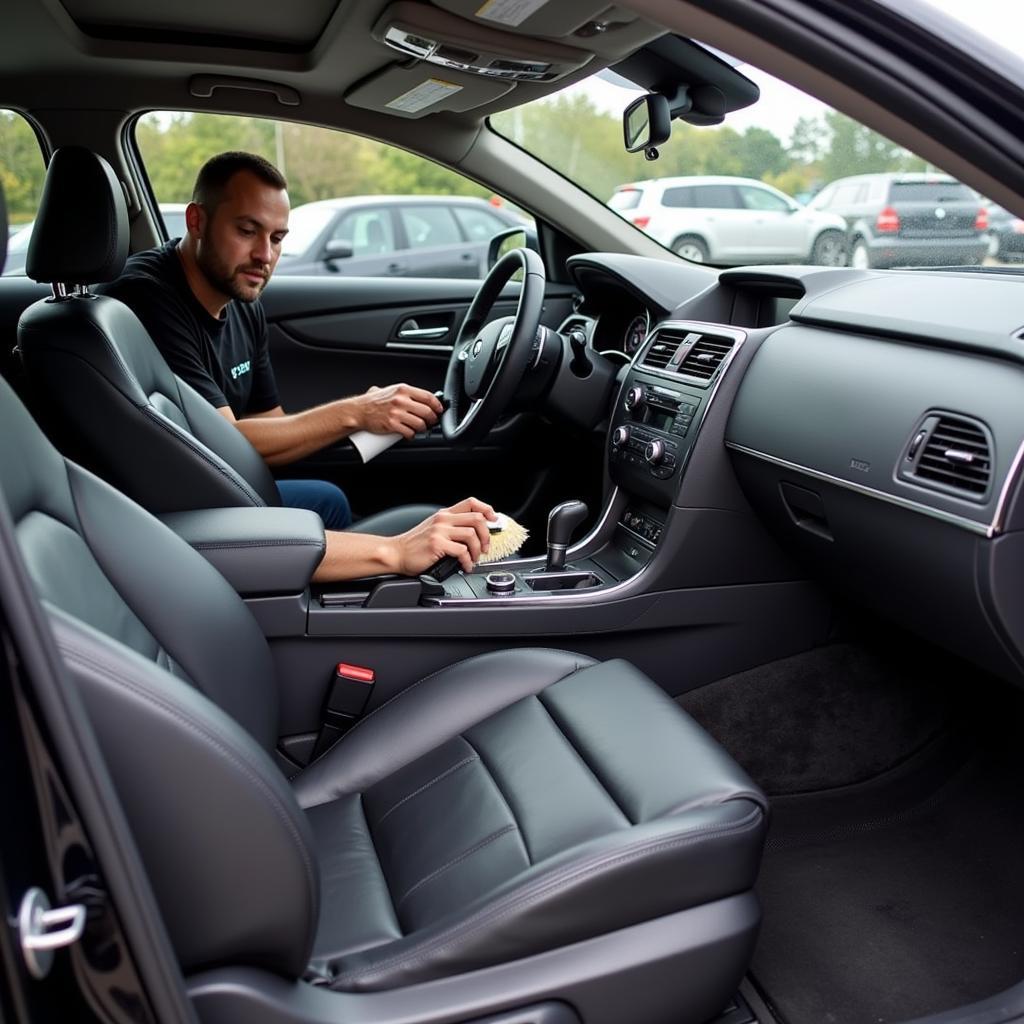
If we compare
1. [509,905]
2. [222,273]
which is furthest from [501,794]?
[222,273]

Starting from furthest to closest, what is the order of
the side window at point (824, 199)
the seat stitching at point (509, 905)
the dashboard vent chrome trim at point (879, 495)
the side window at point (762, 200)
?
the side window at point (762, 200), the side window at point (824, 199), the dashboard vent chrome trim at point (879, 495), the seat stitching at point (509, 905)

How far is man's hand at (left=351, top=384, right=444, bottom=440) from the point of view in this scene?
254 cm

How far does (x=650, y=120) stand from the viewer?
2457 mm

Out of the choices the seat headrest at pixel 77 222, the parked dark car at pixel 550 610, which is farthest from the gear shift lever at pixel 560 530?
the seat headrest at pixel 77 222

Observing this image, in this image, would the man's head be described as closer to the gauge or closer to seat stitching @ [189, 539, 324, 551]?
the gauge

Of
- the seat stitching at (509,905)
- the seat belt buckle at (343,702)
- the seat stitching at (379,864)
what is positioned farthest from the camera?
the seat belt buckle at (343,702)

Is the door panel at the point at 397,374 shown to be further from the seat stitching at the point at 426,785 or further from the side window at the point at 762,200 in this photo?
the seat stitching at the point at 426,785

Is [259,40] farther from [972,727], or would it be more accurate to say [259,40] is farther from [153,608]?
[972,727]

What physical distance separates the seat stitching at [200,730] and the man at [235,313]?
1.48m

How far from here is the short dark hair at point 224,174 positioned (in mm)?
2727

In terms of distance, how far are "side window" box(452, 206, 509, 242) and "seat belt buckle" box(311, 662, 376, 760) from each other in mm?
2853

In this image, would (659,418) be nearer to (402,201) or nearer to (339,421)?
(339,421)

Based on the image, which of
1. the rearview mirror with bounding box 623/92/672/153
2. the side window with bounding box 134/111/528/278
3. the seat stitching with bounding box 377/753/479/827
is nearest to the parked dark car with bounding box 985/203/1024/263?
the rearview mirror with bounding box 623/92/672/153

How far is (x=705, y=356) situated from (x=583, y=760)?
1017mm
